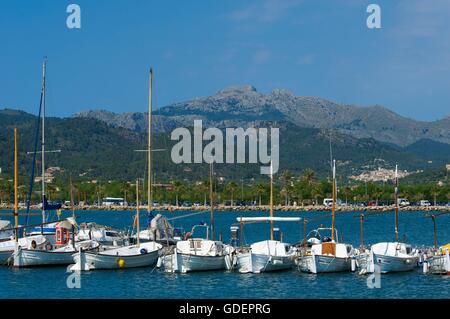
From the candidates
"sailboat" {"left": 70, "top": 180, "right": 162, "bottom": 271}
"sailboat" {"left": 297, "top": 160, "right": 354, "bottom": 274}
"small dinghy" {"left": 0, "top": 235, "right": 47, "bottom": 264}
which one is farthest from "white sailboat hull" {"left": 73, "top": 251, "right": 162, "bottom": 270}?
"sailboat" {"left": 297, "top": 160, "right": 354, "bottom": 274}

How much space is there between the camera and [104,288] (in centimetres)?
4422

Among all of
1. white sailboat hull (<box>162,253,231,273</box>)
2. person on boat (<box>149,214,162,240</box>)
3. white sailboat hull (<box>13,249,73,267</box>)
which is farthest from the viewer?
person on boat (<box>149,214,162,240</box>)

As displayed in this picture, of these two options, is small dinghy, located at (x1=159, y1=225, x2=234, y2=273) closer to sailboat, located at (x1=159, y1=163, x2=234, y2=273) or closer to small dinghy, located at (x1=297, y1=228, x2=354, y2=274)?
sailboat, located at (x1=159, y1=163, x2=234, y2=273)

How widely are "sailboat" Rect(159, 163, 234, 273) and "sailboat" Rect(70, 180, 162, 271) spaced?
50.0 inches

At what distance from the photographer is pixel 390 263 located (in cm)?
4938

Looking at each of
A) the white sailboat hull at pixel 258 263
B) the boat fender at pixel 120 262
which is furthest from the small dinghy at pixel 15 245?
the white sailboat hull at pixel 258 263

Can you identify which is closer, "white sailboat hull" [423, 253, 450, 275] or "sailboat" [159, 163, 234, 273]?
"white sailboat hull" [423, 253, 450, 275]

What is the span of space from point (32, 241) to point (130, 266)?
732cm

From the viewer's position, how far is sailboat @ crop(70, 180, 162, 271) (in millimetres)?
50438

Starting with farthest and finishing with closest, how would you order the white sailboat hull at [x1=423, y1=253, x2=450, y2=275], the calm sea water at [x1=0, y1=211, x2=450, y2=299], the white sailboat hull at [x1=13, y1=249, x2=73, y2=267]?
the white sailboat hull at [x1=13, y1=249, x2=73, y2=267] → the white sailboat hull at [x1=423, y1=253, x2=450, y2=275] → the calm sea water at [x1=0, y1=211, x2=450, y2=299]

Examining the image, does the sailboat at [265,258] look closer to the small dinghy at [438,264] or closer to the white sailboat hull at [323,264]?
the white sailboat hull at [323,264]

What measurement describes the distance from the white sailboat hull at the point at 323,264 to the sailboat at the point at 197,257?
479cm

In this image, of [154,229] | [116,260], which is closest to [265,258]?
[116,260]
